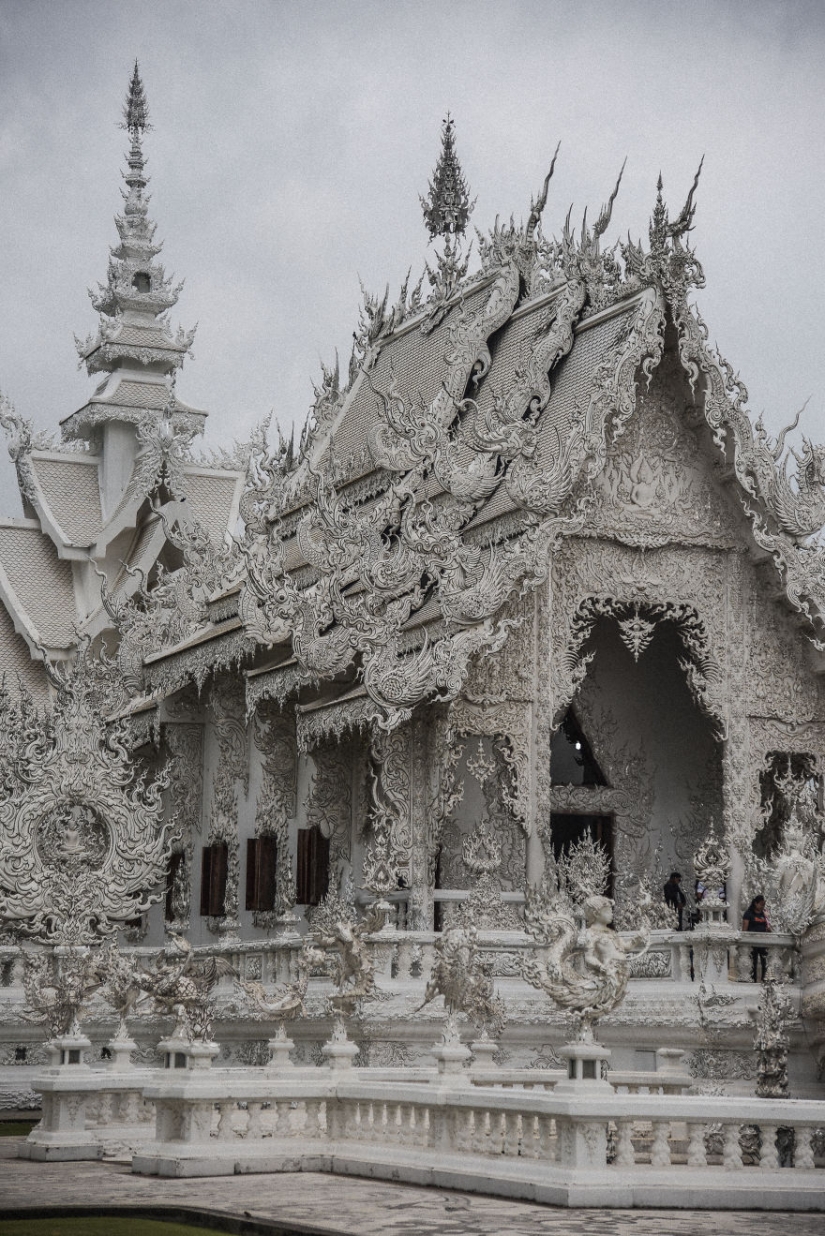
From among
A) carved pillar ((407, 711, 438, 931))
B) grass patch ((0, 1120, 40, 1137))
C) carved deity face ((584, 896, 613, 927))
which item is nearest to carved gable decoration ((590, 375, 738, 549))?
carved pillar ((407, 711, 438, 931))

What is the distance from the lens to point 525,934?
18.3 m

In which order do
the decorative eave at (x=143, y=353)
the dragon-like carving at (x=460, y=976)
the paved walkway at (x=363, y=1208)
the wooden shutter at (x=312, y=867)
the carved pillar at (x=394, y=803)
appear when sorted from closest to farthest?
1. the paved walkway at (x=363, y=1208)
2. the dragon-like carving at (x=460, y=976)
3. the carved pillar at (x=394, y=803)
4. the wooden shutter at (x=312, y=867)
5. the decorative eave at (x=143, y=353)

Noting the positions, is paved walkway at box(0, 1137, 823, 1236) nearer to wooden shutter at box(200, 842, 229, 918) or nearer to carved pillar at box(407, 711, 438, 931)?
carved pillar at box(407, 711, 438, 931)

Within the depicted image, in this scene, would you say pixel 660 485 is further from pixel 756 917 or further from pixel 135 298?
pixel 135 298

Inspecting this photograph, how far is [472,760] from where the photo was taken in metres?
19.1

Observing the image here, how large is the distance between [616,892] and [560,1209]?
957cm

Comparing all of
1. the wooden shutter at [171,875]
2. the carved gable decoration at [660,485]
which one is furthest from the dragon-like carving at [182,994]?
the wooden shutter at [171,875]

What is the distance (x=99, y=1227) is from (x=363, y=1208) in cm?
140

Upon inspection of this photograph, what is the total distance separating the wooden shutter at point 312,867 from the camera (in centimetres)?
2025

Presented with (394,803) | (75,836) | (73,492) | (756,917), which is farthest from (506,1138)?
(73,492)

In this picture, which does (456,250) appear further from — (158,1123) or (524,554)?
(158,1123)

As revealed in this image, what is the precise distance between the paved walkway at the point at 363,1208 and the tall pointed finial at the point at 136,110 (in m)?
23.6

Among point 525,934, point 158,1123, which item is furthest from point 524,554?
point 158,1123

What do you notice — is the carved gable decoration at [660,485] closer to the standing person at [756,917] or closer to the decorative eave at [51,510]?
the standing person at [756,917]
